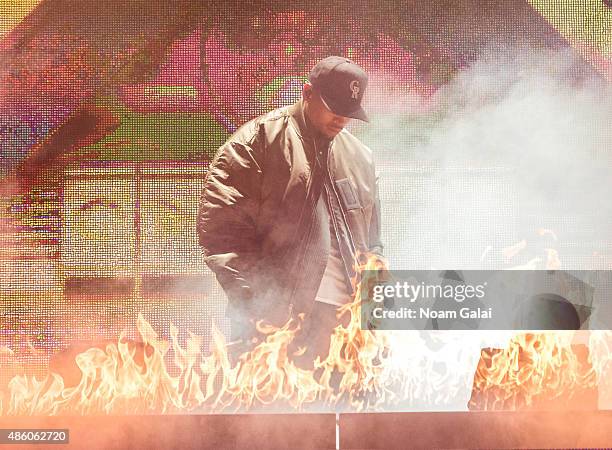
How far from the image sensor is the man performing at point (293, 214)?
2963 millimetres

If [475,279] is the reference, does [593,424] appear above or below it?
below

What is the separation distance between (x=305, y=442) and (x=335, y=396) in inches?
10.4

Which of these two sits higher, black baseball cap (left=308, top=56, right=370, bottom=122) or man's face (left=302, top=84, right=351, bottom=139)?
black baseball cap (left=308, top=56, right=370, bottom=122)

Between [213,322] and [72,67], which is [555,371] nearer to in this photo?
[213,322]

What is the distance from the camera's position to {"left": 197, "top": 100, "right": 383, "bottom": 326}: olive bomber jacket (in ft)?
9.71

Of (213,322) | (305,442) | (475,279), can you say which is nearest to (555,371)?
(475,279)

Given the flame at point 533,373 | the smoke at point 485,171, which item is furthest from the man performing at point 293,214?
the flame at point 533,373

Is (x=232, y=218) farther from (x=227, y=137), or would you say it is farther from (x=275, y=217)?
(x=227, y=137)

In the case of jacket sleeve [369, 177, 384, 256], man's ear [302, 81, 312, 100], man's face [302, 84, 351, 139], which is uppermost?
man's ear [302, 81, 312, 100]

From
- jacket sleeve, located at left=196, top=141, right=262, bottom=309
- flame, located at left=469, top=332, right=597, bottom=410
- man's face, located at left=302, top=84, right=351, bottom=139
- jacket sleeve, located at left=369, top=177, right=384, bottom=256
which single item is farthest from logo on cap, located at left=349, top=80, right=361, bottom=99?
A: flame, located at left=469, top=332, right=597, bottom=410

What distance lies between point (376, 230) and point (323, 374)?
0.68m

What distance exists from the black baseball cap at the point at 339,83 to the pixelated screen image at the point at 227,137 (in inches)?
1.9

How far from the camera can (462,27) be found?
119 inches

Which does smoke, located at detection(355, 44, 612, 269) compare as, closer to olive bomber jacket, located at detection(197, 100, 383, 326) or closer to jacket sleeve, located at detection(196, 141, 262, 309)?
olive bomber jacket, located at detection(197, 100, 383, 326)
